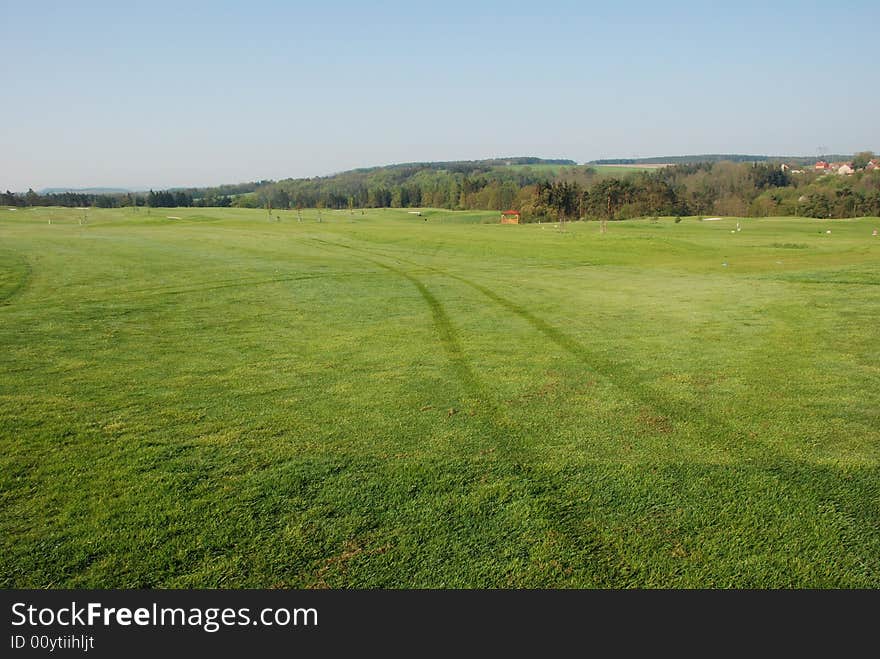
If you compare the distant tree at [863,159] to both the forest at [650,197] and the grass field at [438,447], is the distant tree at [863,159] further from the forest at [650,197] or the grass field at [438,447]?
the grass field at [438,447]

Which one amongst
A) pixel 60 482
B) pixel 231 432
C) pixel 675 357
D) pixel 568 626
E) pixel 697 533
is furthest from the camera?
pixel 675 357

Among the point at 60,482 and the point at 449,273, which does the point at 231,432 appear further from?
the point at 449,273

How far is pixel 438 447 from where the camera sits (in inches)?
277

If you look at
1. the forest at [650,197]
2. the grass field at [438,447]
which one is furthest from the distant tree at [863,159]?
the grass field at [438,447]

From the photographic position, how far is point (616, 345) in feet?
40.5

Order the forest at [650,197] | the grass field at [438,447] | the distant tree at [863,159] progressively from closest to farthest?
the grass field at [438,447] → the forest at [650,197] → the distant tree at [863,159]

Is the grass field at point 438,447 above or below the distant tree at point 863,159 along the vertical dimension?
below

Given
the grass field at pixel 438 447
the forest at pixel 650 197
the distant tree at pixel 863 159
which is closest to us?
the grass field at pixel 438 447

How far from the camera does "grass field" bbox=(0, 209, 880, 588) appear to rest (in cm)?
487

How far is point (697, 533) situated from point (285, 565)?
12.0ft

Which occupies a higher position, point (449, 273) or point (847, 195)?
point (847, 195)

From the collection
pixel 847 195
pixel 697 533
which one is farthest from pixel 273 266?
pixel 847 195

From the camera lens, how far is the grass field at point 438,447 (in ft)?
16.0

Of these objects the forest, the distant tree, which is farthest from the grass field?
the distant tree
